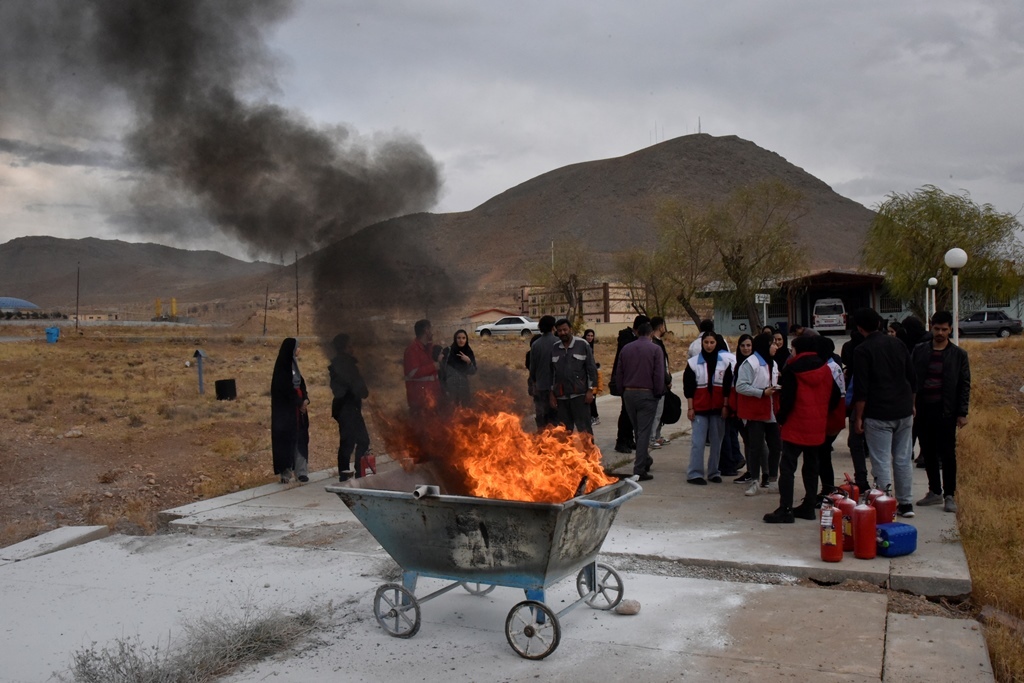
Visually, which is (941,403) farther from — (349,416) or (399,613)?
(349,416)

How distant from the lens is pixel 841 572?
543cm

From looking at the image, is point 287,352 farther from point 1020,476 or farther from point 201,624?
point 1020,476

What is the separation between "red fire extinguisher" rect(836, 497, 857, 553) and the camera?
574cm

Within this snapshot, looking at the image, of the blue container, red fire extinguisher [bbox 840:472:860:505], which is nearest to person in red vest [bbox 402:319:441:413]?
red fire extinguisher [bbox 840:472:860:505]

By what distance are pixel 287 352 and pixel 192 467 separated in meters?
3.43

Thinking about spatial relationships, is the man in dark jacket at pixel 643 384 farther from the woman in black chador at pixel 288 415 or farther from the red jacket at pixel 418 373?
the woman in black chador at pixel 288 415

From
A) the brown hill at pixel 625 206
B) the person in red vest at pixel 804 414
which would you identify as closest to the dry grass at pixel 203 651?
the person in red vest at pixel 804 414

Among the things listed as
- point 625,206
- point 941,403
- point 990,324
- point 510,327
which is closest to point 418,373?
point 941,403

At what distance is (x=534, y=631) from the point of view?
14.1 ft

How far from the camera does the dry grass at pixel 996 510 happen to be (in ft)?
14.6

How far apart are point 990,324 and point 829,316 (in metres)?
7.08

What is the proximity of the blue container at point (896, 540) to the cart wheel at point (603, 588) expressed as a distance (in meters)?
1.91

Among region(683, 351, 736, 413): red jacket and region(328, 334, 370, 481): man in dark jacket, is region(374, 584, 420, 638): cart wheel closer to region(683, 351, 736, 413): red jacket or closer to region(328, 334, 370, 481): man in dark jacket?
region(328, 334, 370, 481): man in dark jacket

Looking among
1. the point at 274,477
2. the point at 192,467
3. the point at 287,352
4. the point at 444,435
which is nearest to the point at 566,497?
the point at 444,435
